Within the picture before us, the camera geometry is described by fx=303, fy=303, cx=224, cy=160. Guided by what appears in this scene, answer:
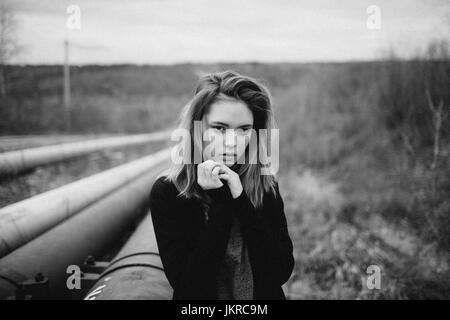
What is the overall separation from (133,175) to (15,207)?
246 centimetres

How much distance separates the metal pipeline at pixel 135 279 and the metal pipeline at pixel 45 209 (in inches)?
30.5

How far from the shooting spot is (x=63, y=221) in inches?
108

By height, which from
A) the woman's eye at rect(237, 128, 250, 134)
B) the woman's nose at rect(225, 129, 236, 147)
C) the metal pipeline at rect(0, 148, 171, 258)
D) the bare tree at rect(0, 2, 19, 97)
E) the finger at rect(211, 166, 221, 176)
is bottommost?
the metal pipeline at rect(0, 148, 171, 258)

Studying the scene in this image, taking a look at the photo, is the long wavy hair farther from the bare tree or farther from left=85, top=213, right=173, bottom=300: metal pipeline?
the bare tree

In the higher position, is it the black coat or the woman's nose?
the woman's nose

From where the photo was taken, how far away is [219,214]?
51.8 inches

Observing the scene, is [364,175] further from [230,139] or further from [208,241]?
[208,241]

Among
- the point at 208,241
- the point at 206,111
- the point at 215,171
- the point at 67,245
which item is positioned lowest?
the point at 67,245

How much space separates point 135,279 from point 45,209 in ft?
4.49

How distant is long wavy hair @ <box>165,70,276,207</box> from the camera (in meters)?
1.42

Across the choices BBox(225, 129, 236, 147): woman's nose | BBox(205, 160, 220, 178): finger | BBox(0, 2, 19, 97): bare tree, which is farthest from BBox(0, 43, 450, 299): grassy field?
BBox(205, 160, 220, 178): finger

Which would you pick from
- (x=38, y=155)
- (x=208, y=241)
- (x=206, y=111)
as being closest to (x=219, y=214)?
(x=208, y=241)

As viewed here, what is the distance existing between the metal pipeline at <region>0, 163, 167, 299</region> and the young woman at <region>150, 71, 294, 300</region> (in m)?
0.97

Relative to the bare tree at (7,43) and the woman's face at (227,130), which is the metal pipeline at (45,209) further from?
the woman's face at (227,130)
